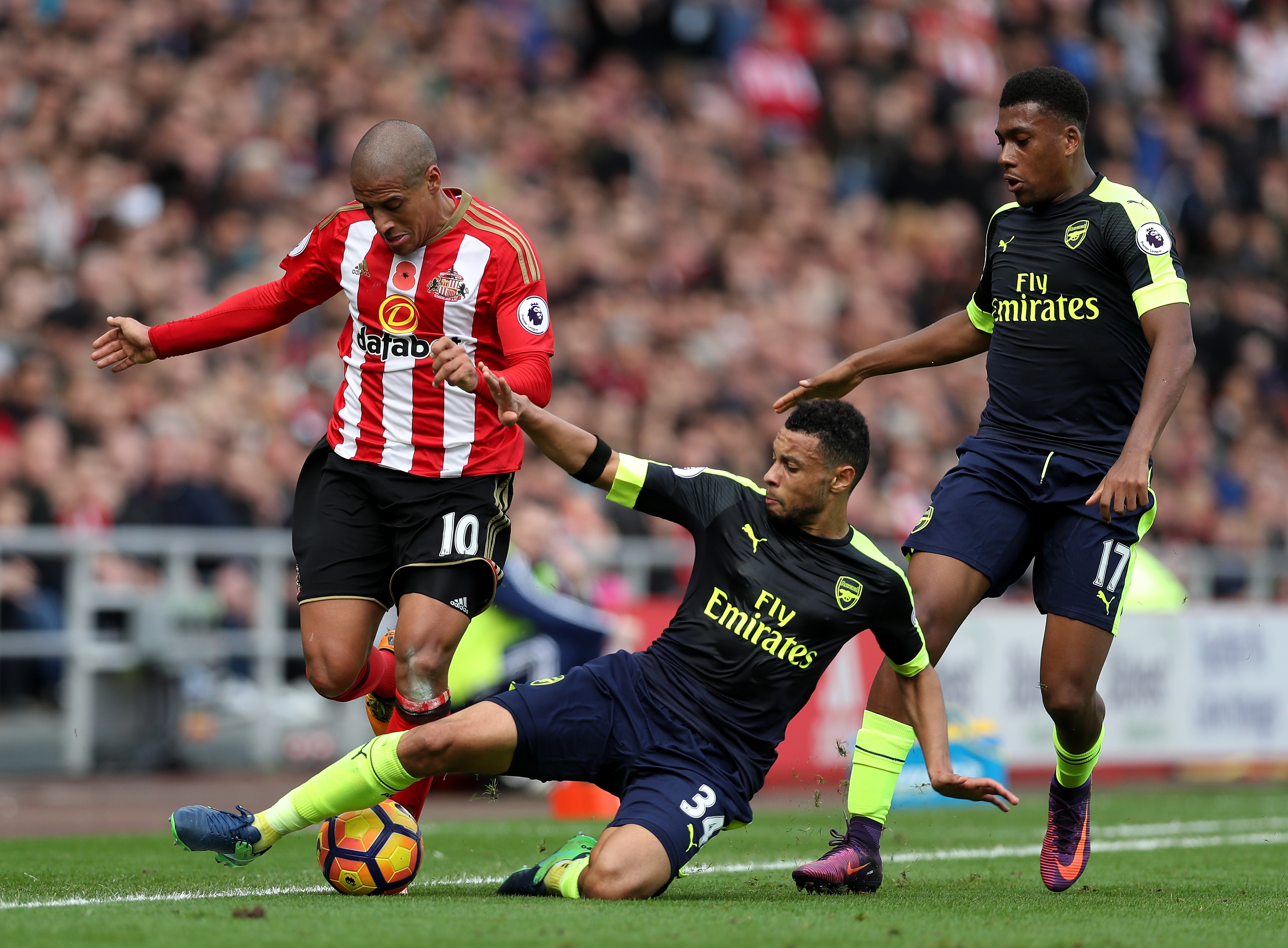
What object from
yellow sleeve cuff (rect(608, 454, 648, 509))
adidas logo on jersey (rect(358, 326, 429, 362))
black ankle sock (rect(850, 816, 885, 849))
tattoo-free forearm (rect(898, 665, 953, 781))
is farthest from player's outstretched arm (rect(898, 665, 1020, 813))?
adidas logo on jersey (rect(358, 326, 429, 362))

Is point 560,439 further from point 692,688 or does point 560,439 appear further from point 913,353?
point 913,353

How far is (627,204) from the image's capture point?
16734 millimetres

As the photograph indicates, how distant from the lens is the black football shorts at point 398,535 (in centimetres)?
611

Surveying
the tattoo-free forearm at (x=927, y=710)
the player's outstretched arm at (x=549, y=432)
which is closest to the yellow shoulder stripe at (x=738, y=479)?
the player's outstretched arm at (x=549, y=432)

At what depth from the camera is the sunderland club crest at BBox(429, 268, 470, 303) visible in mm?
6109

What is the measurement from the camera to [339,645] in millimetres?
6180

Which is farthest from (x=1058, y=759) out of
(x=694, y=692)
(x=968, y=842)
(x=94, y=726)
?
(x=94, y=726)

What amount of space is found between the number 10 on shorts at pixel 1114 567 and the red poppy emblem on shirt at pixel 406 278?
8.33ft

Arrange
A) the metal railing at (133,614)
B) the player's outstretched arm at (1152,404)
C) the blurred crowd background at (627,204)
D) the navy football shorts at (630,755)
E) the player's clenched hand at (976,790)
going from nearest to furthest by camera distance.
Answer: the player's clenched hand at (976,790)
the navy football shorts at (630,755)
the player's outstretched arm at (1152,404)
the metal railing at (133,614)
the blurred crowd background at (627,204)

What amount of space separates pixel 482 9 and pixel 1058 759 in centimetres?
1325

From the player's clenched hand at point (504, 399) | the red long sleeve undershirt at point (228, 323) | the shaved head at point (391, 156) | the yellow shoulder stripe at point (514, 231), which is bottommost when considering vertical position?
the player's clenched hand at point (504, 399)

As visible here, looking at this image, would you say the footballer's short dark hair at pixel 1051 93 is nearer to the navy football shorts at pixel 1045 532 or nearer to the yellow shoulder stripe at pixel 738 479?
the navy football shorts at pixel 1045 532

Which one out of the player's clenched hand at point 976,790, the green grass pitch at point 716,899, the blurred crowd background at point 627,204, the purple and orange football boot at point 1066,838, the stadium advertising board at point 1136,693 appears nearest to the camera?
the green grass pitch at point 716,899

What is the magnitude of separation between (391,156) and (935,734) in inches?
103
